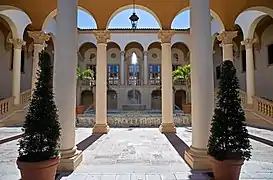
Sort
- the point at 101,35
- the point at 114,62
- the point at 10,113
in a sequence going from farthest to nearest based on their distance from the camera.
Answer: the point at 114,62, the point at 10,113, the point at 101,35

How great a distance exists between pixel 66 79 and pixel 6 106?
399 inches

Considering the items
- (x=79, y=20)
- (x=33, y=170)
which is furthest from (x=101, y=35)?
(x=79, y=20)

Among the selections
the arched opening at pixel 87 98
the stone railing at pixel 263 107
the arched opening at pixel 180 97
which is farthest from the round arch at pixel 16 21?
the arched opening at pixel 180 97

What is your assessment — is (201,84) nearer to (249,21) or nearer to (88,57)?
(249,21)

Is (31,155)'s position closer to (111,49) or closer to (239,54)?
(239,54)

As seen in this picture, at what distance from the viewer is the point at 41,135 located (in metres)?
3.35

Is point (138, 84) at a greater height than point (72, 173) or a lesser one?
greater

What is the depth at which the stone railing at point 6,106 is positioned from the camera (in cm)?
1231

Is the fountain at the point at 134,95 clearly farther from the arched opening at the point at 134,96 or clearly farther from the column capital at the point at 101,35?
the column capital at the point at 101,35

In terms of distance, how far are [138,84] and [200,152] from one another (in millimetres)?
23042

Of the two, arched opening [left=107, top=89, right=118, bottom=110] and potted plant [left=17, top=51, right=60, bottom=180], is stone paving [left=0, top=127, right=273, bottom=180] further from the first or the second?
arched opening [left=107, top=89, right=118, bottom=110]

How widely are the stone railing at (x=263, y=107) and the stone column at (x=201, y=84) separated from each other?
9.02 metres

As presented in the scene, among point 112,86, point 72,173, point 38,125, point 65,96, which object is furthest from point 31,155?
point 112,86

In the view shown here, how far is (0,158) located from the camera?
5.36 metres
